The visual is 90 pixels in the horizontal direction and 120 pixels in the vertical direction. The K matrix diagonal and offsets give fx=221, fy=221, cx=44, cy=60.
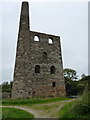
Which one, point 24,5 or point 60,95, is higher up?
point 24,5

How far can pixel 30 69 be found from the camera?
78.3 ft

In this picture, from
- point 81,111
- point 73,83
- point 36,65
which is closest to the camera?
point 81,111

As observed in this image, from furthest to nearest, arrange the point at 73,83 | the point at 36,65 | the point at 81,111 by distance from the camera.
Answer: the point at 73,83
the point at 36,65
the point at 81,111

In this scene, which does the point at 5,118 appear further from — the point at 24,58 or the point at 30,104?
the point at 24,58

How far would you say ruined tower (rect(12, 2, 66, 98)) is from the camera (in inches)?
923

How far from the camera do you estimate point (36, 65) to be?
2453 centimetres

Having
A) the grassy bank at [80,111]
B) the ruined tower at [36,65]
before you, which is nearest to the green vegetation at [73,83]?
the ruined tower at [36,65]

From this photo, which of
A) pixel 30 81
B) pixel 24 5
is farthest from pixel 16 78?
pixel 24 5

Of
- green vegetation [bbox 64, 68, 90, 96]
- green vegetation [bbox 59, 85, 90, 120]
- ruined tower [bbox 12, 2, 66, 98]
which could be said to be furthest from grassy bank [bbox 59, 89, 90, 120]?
green vegetation [bbox 64, 68, 90, 96]

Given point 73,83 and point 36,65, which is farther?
point 73,83

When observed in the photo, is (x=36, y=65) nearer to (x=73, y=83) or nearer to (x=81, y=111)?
(x=81, y=111)

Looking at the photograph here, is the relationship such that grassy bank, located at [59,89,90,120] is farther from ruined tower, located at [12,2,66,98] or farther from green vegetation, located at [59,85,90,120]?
ruined tower, located at [12,2,66,98]

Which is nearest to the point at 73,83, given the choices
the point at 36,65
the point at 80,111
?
the point at 36,65

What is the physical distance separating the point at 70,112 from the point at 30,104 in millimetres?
6369
